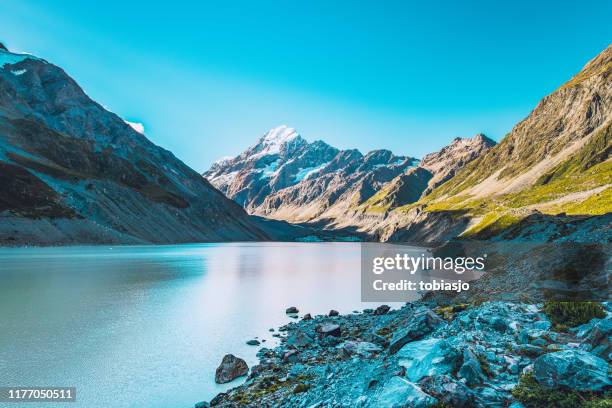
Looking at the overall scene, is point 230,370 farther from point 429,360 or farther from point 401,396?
point 401,396

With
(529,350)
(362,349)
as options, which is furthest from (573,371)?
(362,349)

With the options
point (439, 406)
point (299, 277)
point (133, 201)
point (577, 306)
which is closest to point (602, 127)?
point (299, 277)

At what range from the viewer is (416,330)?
63.2 ft

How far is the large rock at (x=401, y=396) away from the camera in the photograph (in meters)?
11.2

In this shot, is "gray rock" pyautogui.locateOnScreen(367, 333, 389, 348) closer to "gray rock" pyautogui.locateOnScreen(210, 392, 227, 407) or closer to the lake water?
the lake water

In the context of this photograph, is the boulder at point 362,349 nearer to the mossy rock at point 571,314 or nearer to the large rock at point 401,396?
the large rock at point 401,396

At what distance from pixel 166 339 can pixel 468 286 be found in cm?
3017

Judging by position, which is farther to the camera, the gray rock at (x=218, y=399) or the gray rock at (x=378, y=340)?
the gray rock at (x=378, y=340)

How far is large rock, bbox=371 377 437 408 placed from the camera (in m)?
11.2

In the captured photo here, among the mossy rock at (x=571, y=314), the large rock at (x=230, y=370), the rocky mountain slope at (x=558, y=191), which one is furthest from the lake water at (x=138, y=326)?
the rocky mountain slope at (x=558, y=191)

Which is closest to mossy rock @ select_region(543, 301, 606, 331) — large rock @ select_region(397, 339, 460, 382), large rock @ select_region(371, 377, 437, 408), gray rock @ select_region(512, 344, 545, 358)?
gray rock @ select_region(512, 344, 545, 358)

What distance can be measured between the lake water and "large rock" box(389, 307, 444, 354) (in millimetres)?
8533

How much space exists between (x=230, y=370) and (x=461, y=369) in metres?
12.9

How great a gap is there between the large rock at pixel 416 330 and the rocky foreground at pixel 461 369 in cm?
5
